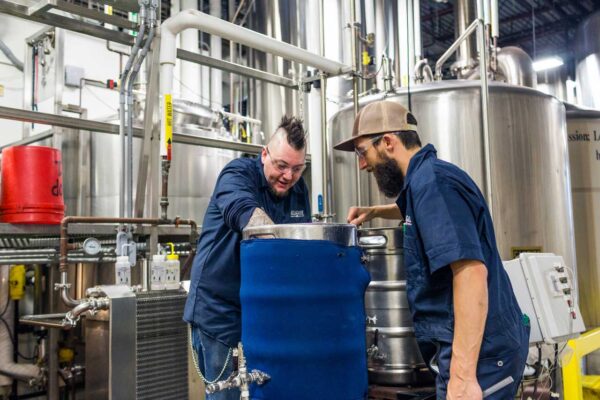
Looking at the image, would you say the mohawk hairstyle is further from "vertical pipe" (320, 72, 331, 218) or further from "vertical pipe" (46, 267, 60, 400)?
"vertical pipe" (46, 267, 60, 400)

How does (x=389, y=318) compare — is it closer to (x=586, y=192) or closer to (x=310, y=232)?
(x=310, y=232)

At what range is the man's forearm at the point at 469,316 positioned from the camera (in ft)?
3.77

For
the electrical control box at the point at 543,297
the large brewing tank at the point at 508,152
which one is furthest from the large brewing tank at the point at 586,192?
the electrical control box at the point at 543,297

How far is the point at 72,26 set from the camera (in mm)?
2215

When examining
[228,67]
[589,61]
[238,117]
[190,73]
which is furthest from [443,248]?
[589,61]

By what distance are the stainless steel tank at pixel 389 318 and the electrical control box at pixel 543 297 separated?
41cm

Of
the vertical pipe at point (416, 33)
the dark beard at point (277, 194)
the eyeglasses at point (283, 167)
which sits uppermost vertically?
the vertical pipe at point (416, 33)

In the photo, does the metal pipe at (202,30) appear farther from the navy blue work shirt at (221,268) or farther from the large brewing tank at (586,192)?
the large brewing tank at (586,192)

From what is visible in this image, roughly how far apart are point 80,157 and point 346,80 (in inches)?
72.1

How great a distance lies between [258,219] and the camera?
1.31 metres

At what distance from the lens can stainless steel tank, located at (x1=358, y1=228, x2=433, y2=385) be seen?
69.5 inches

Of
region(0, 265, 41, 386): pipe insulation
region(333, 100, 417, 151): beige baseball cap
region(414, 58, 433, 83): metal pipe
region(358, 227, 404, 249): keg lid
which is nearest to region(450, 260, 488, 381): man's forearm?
region(333, 100, 417, 151): beige baseball cap

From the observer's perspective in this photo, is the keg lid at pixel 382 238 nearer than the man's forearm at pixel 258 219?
No

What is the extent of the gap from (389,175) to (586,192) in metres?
2.87
